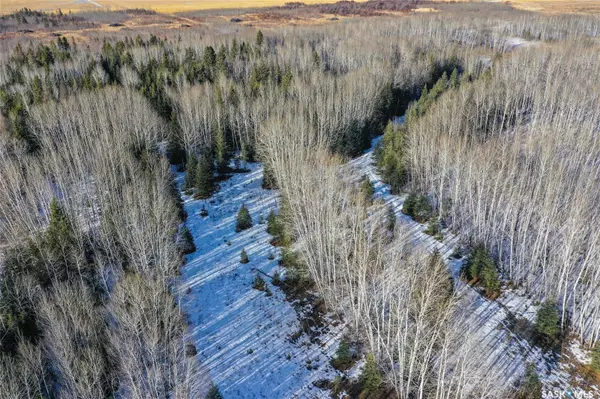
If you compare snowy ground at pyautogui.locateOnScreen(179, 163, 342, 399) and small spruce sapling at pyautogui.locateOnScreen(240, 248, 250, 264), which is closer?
snowy ground at pyautogui.locateOnScreen(179, 163, 342, 399)

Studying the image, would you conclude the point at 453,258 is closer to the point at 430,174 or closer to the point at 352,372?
the point at 430,174

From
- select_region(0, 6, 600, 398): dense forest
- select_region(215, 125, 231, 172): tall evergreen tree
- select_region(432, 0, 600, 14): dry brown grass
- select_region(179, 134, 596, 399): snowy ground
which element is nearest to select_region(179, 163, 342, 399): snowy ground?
select_region(179, 134, 596, 399): snowy ground

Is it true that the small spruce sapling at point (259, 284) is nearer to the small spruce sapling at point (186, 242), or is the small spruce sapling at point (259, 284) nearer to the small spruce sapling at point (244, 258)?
the small spruce sapling at point (244, 258)

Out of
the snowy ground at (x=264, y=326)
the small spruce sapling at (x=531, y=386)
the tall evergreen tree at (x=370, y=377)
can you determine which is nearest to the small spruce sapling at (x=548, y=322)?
the snowy ground at (x=264, y=326)

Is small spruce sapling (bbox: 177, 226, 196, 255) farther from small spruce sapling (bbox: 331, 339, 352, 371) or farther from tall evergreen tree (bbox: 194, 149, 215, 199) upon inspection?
small spruce sapling (bbox: 331, 339, 352, 371)

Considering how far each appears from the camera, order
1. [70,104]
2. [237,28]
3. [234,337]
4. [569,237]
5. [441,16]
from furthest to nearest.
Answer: [441,16], [237,28], [70,104], [234,337], [569,237]

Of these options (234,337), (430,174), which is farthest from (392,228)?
(234,337)
